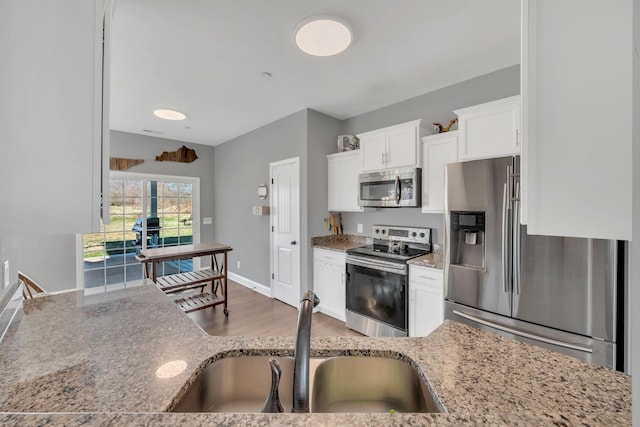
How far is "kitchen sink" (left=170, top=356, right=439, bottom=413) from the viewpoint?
89 centimetres

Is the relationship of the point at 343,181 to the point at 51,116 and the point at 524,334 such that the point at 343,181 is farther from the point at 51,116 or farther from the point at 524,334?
the point at 51,116

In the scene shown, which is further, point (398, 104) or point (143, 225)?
point (143, 225)

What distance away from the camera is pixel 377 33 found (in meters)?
1.99

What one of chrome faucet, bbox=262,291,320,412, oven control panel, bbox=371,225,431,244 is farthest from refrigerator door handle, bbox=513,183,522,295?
chrome faucet, bbox=262,291,320,412

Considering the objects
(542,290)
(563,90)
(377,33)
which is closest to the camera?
(563,90)

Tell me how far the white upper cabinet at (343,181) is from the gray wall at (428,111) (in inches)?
11.4

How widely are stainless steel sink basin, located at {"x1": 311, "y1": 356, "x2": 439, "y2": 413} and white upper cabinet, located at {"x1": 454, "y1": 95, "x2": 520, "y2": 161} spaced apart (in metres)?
2.03

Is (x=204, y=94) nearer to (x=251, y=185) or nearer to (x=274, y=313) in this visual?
(x=251, y=185)

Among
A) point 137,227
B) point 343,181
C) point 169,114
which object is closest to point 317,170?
point 343,181

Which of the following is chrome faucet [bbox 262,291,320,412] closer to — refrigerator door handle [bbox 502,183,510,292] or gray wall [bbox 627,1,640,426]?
gray wall [bbox 627,1,640,426]

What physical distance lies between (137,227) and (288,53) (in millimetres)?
4125

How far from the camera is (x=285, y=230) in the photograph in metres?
3.86

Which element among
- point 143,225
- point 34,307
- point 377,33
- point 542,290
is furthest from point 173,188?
point 542,290

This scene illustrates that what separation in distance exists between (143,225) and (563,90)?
5519mm
